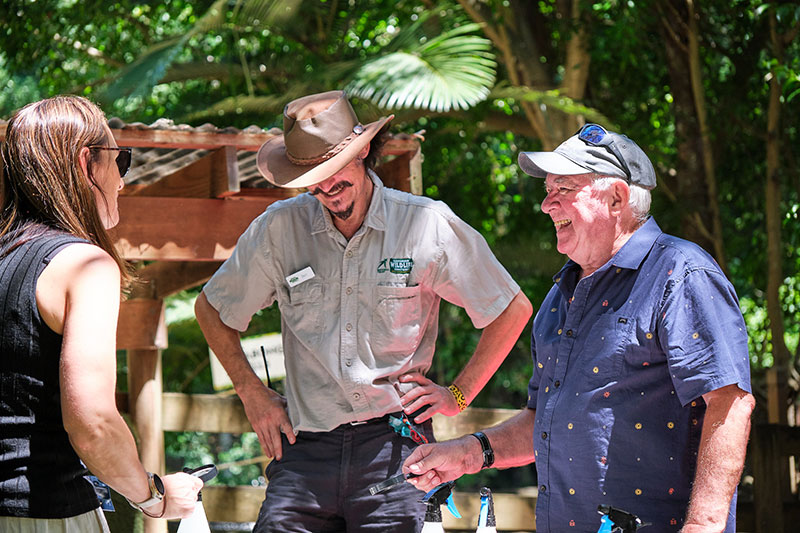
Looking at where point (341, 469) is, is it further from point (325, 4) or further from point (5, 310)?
point (325, 4)

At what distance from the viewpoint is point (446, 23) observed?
25.2ft

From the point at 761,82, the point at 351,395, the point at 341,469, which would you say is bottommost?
the point at 341,469

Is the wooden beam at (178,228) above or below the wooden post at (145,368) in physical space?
above

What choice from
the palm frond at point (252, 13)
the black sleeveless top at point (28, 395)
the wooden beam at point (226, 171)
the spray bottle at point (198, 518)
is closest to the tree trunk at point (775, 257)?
the palm frond at point (252, 13)

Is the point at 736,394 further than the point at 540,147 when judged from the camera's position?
No

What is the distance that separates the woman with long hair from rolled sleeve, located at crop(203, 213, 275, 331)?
0.99 m

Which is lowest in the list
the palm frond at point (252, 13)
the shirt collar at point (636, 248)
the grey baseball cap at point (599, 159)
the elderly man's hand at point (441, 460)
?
the elderly man's hand at point (441, 460)

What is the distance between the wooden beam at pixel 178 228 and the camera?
433 centimetres

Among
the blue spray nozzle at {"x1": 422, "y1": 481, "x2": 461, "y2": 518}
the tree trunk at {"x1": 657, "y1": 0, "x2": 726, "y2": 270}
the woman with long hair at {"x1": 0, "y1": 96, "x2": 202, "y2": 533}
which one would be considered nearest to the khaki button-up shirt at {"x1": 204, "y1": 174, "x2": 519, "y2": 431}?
the blue spray nozzle at {"x1": 422, "y1": 481, "x2": 461, "y2": 518}

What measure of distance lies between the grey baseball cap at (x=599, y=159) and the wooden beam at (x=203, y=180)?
2.08m

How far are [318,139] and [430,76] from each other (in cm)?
364

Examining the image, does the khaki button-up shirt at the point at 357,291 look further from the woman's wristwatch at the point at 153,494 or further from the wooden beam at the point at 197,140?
the wooden beam at the point at 197,140

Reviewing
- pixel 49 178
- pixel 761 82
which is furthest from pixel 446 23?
pixel 49 178

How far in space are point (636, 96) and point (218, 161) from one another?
530 cm
